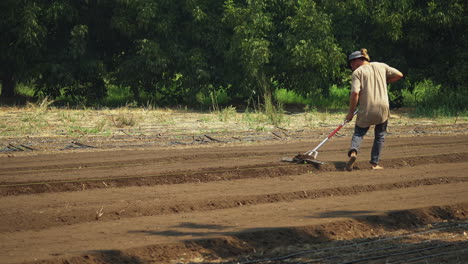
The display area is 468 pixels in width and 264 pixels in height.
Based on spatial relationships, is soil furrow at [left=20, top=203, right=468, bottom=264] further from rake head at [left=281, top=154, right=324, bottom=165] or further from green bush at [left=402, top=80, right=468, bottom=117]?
green bush at [left=402, top=80, right=468, bottom=117]

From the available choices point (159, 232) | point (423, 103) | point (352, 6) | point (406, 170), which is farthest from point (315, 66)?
point (159, 232)

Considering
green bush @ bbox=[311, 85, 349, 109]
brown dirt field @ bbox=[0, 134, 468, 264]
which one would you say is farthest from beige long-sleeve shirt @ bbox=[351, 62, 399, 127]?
green bush @ bbox=[311, 85, 349, 109]

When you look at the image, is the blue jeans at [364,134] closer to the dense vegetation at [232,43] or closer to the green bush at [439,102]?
the dense vegetation at [232,43]

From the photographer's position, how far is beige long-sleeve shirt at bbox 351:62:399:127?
928 centimetres

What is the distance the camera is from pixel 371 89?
9320 mm

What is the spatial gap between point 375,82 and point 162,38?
35.7 feet

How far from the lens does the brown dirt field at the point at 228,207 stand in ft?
19.1

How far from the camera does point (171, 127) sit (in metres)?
15.0

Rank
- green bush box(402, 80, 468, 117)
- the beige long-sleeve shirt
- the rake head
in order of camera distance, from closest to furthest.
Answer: the beige long-sleeve shirt → the rake head → green bush box(402, 80, 468, 117)

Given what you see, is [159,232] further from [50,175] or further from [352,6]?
[352,6]

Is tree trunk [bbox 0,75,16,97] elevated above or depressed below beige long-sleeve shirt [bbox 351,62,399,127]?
below

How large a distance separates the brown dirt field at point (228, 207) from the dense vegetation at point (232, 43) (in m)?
7.16

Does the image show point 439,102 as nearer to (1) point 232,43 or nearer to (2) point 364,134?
(1) point 232,43

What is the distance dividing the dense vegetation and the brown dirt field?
716cm
